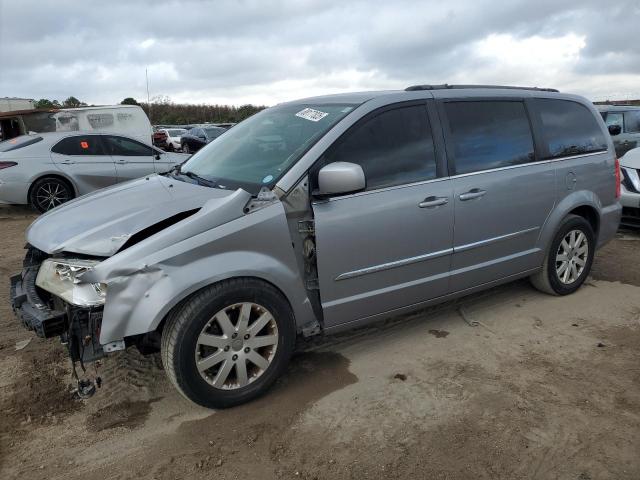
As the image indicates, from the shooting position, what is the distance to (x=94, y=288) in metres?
2.69

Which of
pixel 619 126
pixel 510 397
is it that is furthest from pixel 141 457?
pixel 619 126

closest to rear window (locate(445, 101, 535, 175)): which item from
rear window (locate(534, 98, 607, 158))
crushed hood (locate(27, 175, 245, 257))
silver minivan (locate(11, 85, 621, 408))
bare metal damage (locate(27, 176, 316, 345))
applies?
silver minivan (locate(11, 85, 621, 408))

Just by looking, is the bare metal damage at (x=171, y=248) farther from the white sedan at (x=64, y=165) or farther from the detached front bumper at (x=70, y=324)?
the white sedan at (x=64, y=165)

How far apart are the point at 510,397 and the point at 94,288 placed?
7.98 ft

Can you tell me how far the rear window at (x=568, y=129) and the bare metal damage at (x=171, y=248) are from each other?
255cm

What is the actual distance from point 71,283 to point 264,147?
150 centimetres

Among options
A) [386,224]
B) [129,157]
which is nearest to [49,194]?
[129,157]

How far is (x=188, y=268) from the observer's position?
107 inches

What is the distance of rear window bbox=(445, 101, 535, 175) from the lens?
3.71 m

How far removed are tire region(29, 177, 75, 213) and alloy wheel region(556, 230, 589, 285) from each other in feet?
Result: 25.3

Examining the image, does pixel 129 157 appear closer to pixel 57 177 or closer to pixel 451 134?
pixel 57 177

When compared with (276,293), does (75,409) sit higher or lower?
lower

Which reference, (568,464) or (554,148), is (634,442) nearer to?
(568,464)

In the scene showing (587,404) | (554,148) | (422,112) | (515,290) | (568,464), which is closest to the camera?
(568,464)
